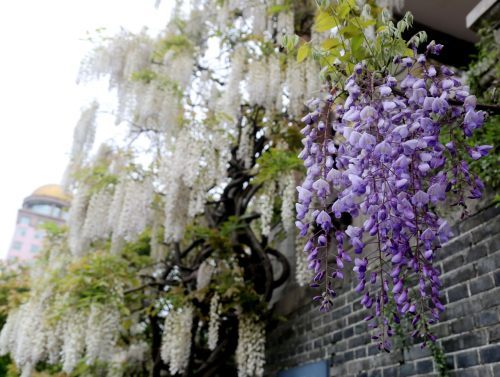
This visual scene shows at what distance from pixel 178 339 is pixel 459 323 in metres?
3.00

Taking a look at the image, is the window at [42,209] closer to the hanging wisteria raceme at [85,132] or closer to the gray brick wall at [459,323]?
the hanging wisteria raceme at [85,132]

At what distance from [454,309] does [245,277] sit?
2.83 metres

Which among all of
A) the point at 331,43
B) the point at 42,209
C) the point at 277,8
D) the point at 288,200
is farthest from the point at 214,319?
the point at 42,209

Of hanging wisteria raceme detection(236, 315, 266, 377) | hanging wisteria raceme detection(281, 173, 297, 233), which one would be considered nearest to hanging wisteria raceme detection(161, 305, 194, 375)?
hanging wisteria raceme detection(236, 315, 266, 377)

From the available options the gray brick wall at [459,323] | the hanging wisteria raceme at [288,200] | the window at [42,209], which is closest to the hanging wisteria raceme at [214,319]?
the hanging wisteria raceme at [288,200]

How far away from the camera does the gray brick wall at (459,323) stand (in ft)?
7.89

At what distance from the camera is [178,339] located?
15.9 feet

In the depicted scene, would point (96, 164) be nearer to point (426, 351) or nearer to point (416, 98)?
point (426, 351)

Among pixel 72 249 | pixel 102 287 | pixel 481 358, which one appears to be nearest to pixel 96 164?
pixel 72 249

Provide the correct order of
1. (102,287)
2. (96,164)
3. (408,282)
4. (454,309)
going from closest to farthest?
(454,309) < (408,282) < (102,287) < (96,164)

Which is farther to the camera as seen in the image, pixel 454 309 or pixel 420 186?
pixel 454 309

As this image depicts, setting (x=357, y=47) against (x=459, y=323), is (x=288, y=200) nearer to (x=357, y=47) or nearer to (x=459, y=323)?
(x=459, y=323)

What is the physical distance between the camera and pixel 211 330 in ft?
16.1

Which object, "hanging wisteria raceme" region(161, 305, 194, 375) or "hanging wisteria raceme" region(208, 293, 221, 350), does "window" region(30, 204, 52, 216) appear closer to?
"hanging wisteria raceme" region(161, 305, 194, 375)
